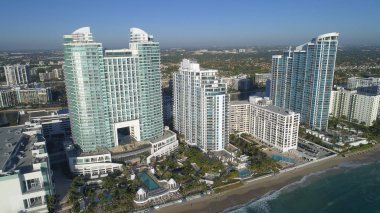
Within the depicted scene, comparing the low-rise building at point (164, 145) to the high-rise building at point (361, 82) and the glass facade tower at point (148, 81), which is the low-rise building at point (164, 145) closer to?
the glass facade tower at point (148, 81)

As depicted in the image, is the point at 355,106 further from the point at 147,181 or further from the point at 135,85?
the point at 147,181

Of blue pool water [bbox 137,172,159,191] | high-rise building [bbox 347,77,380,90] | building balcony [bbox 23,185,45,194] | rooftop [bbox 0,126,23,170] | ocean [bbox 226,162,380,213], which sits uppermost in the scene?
high-rise building [bbox 347,77,380,90]

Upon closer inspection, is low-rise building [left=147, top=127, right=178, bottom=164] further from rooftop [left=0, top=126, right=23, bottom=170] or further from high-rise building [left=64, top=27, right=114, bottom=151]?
rooftop [left=0, top=126, right=23, bottom=170]

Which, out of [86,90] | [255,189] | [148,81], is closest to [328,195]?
[255,189]

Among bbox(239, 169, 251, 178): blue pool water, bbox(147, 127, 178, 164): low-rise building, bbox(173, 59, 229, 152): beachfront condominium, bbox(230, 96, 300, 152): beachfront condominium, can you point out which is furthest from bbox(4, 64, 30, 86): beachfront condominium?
bbox(239, 169, 251, 178): blue pool water

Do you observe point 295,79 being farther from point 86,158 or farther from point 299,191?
point 86,158

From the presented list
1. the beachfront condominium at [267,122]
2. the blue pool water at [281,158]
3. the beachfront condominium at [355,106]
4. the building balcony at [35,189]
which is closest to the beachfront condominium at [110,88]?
the building balcony at [35,189]
